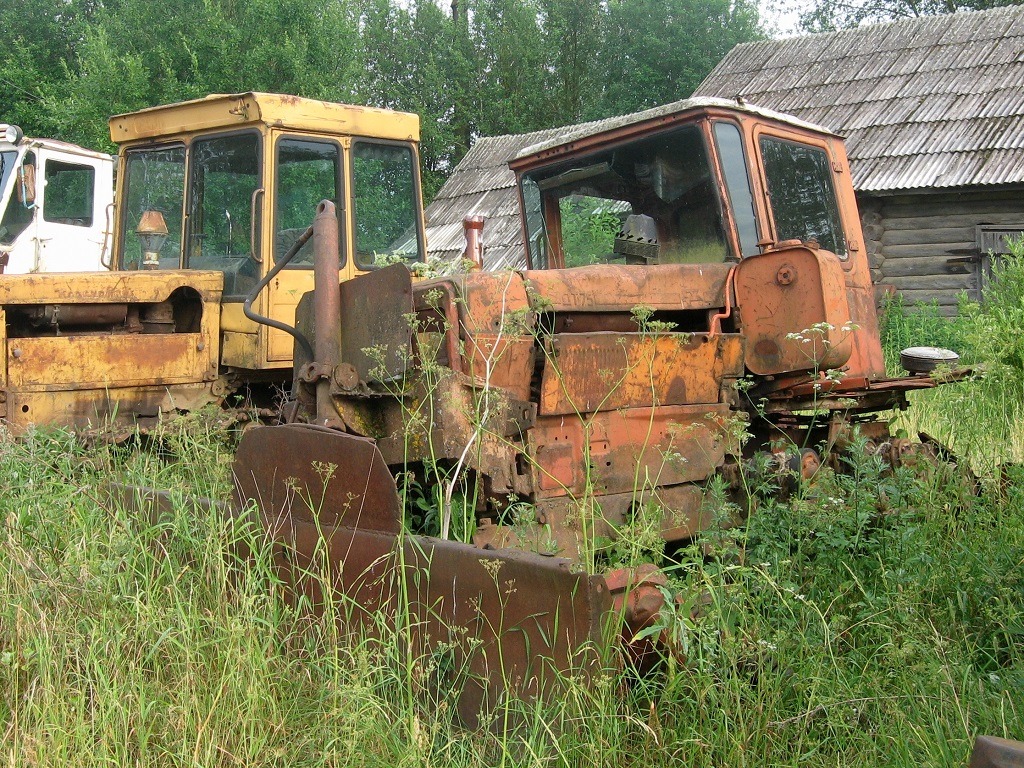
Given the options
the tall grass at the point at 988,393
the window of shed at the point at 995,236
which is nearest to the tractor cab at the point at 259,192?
the tall grass at the point at 988,393

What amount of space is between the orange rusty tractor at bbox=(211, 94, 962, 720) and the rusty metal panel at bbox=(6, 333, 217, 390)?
2.50 metres

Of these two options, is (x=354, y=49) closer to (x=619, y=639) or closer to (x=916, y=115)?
(x=916, y=115)

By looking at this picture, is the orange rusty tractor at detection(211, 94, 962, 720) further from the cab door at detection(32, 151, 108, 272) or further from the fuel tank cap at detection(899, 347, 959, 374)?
the cab door at detection(32, 151, 108, 272)

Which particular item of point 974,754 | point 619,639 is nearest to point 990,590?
point 619,639

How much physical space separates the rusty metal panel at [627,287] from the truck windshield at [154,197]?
3614 millimetres

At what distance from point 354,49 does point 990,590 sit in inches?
754

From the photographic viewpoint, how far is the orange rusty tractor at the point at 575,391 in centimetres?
323

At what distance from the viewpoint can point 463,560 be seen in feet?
10.3

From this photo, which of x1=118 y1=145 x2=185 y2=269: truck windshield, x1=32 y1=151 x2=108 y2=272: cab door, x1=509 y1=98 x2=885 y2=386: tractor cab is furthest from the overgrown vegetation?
x1=32 y1=151 x2=108 y2=272: cab door

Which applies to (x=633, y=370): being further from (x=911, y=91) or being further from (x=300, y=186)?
(x=911, y=91)

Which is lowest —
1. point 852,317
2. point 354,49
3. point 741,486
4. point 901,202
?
point 741,486

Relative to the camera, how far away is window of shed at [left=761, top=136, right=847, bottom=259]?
5.32 meters

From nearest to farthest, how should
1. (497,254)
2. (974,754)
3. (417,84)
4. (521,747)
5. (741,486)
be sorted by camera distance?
1. (974,754)
2. (521,747)
3. (741,486)
4. (497,254)
5. (417,84)

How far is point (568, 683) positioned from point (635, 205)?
3.15 m
